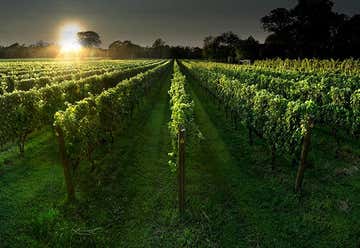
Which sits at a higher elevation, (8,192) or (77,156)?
(77,156)

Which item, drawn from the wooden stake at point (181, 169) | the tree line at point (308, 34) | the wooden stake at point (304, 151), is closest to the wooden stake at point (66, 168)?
the wooden stake at point (181, 169)

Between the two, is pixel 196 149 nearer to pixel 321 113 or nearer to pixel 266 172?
pixel 266 172

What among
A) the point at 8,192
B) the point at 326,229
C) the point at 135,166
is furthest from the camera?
the point at 135,166

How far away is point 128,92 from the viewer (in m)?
16.5

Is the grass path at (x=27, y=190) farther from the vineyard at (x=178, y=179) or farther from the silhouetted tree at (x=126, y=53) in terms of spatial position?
the silhouetted tree at (x=126, y=53)

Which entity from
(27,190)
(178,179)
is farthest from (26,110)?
(178,179)

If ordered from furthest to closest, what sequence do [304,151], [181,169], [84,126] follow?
[84,126] → [304,151] → [181,169]

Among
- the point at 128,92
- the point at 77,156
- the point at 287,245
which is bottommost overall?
the point at 287,245

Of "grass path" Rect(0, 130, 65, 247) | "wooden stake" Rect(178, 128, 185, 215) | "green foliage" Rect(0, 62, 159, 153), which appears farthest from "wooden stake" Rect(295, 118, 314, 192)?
"green foliage" Rect(0, 62, 159, 153)

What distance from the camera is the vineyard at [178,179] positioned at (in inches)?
263

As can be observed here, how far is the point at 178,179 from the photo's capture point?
7.58 metres

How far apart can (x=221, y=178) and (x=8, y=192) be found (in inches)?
252

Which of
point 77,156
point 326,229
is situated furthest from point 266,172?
point 77,156

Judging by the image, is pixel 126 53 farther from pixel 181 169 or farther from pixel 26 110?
pixel 181 169
